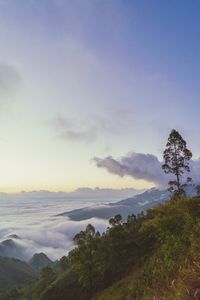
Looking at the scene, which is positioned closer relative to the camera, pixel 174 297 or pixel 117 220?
pixel 174 297

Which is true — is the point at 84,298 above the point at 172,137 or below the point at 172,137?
below

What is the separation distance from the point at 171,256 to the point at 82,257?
39708mm

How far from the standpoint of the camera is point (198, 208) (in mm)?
25672

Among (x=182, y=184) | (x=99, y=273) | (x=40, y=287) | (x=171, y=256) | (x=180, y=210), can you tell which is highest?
(x=182, y=184)

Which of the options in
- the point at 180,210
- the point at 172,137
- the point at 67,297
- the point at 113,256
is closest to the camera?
the point at 180,210

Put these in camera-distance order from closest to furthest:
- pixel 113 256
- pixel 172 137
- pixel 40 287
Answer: pixel 172 137, pixel 113 256, pixel 40 287

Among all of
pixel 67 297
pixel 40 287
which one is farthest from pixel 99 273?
pixel 40 287

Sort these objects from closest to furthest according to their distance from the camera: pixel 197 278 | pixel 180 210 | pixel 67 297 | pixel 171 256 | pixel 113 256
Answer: pixel 197 278, pixel 171 256, pixel 180 210, pixel 113 256, pixel 67 297

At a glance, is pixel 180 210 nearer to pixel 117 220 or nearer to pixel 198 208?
pixel 198 208

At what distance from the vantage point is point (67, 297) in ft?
222

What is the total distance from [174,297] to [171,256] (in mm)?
8667

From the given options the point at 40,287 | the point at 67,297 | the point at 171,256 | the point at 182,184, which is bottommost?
the point at 40,287

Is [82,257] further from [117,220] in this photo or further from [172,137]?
[172,137]

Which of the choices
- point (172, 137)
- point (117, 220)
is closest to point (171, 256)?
point (172, 137)
